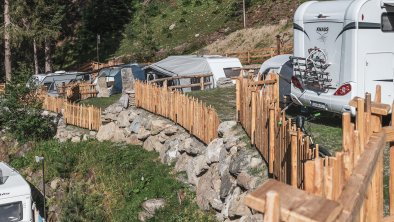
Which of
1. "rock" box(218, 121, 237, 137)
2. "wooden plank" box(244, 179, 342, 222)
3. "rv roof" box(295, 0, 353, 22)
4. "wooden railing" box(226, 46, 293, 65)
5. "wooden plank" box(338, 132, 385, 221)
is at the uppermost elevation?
"rv roof" box(295, 0, 353, 22)

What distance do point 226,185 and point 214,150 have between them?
177cm

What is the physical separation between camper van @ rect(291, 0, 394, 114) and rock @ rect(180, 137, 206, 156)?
334 centimetres

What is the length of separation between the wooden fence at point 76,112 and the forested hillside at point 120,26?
42.7 feet

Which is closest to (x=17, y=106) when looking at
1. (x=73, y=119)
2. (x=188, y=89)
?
(x=73, y=119)

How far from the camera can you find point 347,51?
12062 millimetres

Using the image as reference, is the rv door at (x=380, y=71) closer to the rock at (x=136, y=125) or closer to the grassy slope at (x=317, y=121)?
the grassy slope at (x=317, y=121)

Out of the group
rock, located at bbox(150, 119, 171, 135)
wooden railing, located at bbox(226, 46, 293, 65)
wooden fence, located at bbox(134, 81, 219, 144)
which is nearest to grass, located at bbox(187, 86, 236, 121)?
wooden fence, located at bbox(134, 81, 219, 144)

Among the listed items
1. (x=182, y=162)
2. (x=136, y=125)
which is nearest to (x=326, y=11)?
(x=182, y=162)

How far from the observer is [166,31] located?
1977 inches

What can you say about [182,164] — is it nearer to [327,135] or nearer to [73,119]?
[327,135]

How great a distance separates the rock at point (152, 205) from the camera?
43.8ft

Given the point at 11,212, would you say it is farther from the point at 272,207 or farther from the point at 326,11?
the point at 272,207

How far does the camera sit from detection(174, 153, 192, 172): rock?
15.0 metres

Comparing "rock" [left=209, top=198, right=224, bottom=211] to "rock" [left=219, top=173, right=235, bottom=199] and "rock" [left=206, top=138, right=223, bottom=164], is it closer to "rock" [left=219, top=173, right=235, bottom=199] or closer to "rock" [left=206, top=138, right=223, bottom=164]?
"rock" [left=219, top=173, right=235, bottom=199]
